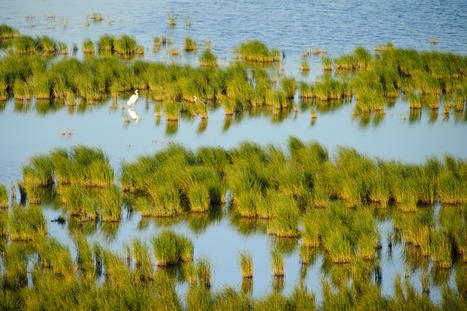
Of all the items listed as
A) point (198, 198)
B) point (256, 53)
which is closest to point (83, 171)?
point (198, 198)

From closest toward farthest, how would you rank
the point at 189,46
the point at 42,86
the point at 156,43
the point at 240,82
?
1. the point at 240,82
2. the point at 42,86
3. the point at 189,46
4. the point at 156,43

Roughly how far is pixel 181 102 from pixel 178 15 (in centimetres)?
2057

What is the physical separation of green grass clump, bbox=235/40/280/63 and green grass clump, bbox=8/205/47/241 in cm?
1677

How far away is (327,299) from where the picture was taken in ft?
33.6

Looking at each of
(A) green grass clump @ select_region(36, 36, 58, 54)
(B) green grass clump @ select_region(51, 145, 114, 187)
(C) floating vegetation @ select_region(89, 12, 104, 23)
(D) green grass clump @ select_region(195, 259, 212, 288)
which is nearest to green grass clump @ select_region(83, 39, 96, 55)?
(A) green grass clump @ select_region(36, 36, 58, 54)

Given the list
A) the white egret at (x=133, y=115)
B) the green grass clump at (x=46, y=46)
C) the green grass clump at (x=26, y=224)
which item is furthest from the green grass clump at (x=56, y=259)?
the green grass clump at (x=46, y=46)

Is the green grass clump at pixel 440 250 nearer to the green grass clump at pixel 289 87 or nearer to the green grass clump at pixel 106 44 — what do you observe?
the green grass clump at pixel 289 87

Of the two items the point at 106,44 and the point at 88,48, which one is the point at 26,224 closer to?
the point at 88,48

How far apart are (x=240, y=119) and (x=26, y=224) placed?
9.91m

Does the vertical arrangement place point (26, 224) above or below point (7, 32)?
above

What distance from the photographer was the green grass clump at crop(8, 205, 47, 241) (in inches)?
523

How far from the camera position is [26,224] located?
43.8 feet

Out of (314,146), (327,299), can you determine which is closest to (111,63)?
(314,146)

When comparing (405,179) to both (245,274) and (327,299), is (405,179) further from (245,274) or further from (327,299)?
(327,299)
